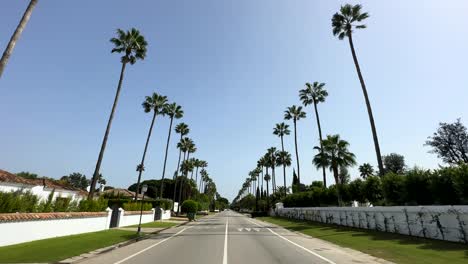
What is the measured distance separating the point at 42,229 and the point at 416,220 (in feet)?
69.4

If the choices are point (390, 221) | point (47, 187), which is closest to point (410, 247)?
point (390, 221)

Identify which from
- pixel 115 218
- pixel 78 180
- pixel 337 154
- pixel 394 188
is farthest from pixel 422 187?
pixel 78 180

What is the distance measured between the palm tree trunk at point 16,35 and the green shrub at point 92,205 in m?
12.8

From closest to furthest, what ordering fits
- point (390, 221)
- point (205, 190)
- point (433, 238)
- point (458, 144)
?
point (433, 238)
point (390, 221)
point (458, 144)
point (205, 190)

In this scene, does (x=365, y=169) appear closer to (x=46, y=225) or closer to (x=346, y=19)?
(x=346, y=19)

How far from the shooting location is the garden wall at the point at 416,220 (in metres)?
15.0

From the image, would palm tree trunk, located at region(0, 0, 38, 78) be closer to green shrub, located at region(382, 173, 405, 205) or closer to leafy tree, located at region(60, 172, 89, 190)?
green shrub, located at region(382, 173, 405, 205)

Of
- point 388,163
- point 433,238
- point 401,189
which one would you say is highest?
point 388,163

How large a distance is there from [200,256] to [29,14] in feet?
43.9

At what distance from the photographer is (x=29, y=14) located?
1412cm

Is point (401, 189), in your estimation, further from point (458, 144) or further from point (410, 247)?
point (458, 144)

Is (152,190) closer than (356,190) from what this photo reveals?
No

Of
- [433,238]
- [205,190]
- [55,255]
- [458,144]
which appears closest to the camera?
[55,255]

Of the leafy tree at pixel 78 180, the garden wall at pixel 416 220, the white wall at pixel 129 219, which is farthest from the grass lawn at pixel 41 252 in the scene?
the leafy tree at pixel 78 180
